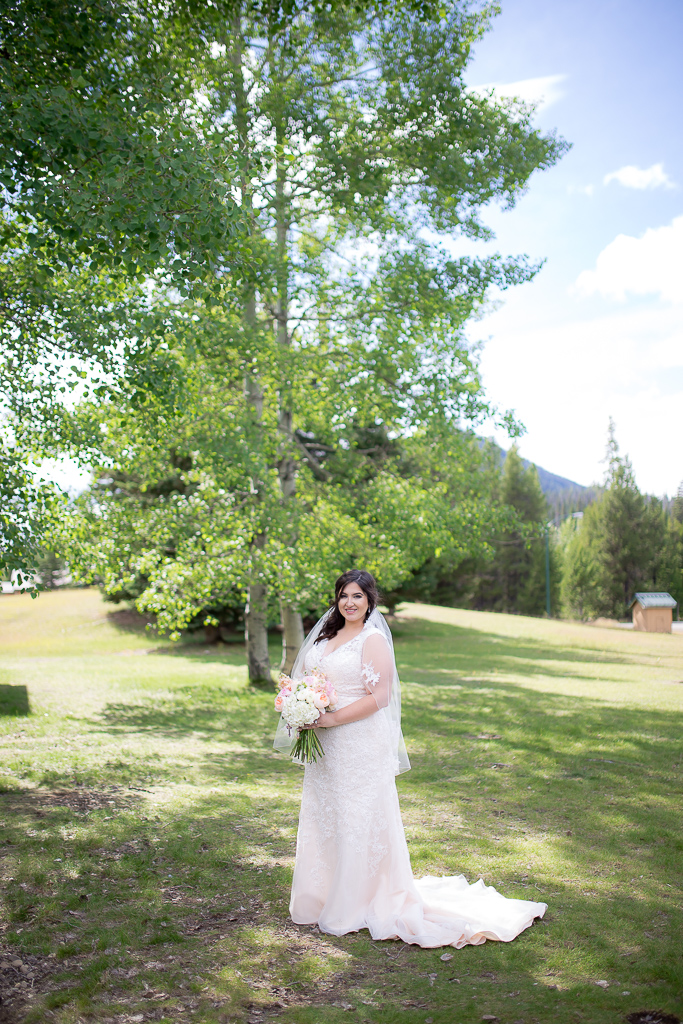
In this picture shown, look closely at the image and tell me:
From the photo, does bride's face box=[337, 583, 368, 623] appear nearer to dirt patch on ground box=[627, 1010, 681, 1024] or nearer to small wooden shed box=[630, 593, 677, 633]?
dirt patch on ground box=[627, 1010, 681, 1024]

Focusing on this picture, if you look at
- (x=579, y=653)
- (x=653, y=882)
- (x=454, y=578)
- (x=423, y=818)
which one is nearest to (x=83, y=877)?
(x=423, y=818)

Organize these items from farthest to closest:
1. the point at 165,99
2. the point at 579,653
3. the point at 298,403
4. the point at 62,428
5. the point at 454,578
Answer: the point at 454,578, the point at 579,653, the point at 298,403, the point at 62,428, the point at 165,99

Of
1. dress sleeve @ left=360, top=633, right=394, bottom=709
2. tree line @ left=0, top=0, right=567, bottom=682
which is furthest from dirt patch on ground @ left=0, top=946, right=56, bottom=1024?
tree line @ left=0, top=0, right=567, bottom=682

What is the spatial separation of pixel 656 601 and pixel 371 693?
92.0 ft

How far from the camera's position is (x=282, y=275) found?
11328mm

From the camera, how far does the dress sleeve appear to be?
192 inches

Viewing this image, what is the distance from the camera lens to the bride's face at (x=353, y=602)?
5016 mm

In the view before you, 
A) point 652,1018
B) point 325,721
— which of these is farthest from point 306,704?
point 652,1018

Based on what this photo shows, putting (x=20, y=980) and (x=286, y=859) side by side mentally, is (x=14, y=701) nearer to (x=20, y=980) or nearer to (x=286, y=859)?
(x=286, y=859)

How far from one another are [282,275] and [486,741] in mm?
7747

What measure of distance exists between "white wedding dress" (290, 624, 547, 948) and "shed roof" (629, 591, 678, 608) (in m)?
27.0

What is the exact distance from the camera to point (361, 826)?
4.83 m

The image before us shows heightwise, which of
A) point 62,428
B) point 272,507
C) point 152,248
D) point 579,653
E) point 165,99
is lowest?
point 579,653

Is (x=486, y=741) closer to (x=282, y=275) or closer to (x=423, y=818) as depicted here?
(x=423, y=818)
